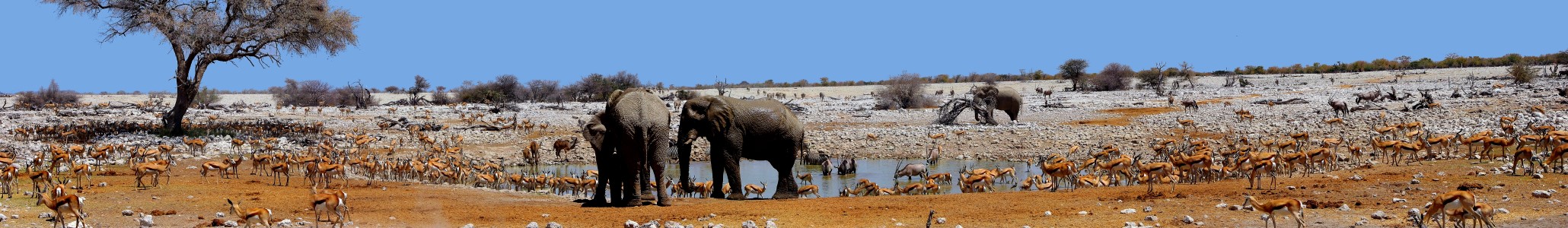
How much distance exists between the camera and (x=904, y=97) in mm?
45844

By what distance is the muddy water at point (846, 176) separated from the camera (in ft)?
62.2

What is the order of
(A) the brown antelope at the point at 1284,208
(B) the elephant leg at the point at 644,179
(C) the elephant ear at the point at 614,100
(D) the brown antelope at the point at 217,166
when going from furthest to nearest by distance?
(D) the brown antelope at the point at 217,166, (B) the elephant leg at the point at 644,179, (C) the elephant ear at the point at 614,100, (A) the brown antelope at the point at 1284,208

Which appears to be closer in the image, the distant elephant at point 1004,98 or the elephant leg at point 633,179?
the elephant leg at point 633,179

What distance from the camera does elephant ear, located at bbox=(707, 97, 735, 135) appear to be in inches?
496

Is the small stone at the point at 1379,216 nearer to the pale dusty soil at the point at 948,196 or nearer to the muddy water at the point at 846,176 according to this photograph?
the pale dusty soil at the point at 948,196

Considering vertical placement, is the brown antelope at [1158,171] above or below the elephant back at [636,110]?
below

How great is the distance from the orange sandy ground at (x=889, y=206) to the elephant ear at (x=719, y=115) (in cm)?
84

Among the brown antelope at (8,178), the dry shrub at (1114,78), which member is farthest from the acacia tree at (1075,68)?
the brown antelope at (8,178)

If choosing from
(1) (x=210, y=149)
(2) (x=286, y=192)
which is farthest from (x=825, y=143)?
(2) (x=286, y=192)

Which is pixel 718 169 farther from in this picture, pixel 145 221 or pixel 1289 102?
pixel 1289 102

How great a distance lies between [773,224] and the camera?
10.0m

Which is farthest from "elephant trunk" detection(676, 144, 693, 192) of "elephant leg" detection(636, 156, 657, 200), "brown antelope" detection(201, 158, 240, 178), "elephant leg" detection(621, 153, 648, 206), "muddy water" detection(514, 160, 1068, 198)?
"brown antelope" detection(201, 158, 240, 178)

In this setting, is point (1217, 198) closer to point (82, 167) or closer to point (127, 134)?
point (82, 167)

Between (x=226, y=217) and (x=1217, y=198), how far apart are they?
9.49 meters
